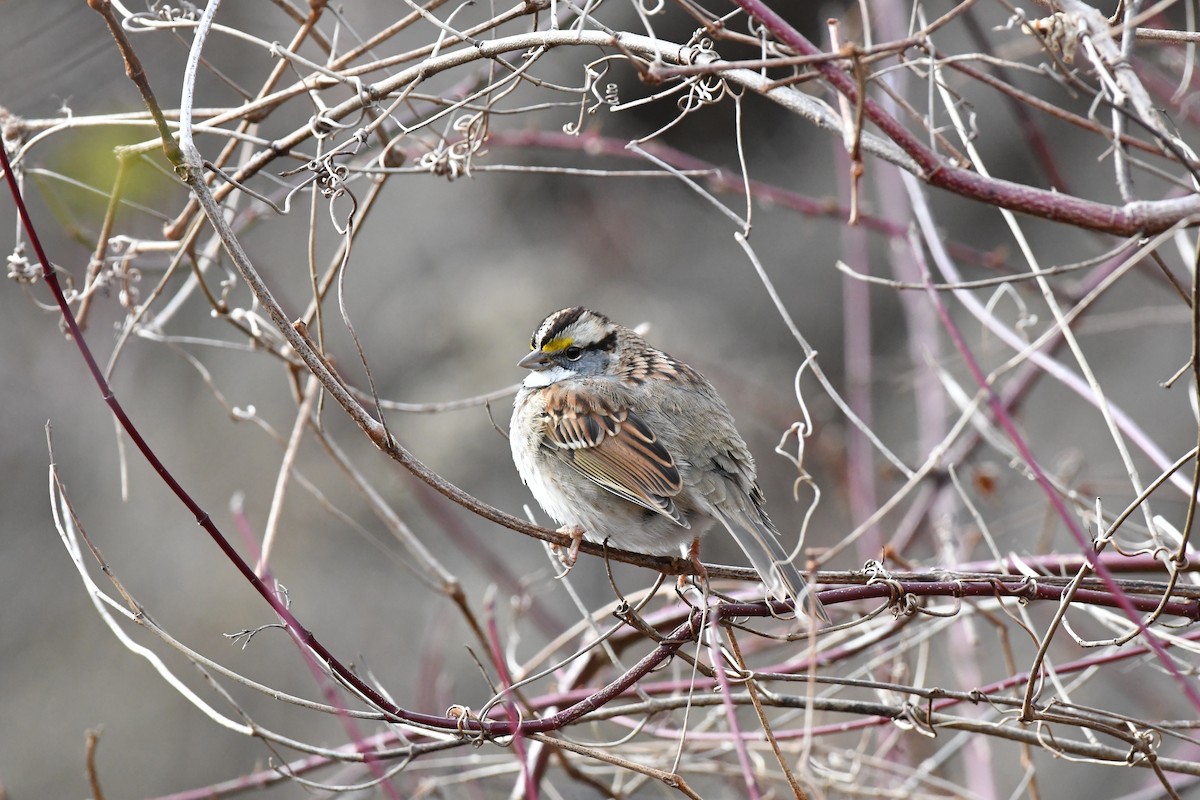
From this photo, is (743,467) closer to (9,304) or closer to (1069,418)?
(1069,418)

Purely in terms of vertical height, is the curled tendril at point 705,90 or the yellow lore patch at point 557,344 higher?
the yellow lore patch at point 557,344

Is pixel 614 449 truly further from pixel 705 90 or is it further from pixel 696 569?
pixel 705 90

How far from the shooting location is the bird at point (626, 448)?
3.15 metres

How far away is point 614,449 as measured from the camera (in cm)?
329

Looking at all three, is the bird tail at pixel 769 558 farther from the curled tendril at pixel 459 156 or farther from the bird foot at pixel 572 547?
the curled tendril at pixel 459 156

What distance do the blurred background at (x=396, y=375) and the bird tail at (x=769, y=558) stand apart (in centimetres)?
269

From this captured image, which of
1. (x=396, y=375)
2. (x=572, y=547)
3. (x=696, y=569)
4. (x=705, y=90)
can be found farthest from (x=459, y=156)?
(x=396, y=375)

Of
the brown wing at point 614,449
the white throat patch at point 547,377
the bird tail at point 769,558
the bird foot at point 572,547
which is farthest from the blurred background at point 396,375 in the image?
the bird tail at point 769,558

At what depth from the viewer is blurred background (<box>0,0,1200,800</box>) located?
19.5 feet

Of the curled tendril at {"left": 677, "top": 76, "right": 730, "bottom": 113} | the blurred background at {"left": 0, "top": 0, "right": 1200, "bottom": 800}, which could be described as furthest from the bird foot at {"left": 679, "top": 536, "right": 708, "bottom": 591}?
the blurred background at {"left": 0, "top": 0, "right": 1200, "bottom": 800}

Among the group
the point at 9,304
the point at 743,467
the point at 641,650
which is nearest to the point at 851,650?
the point at 743,467

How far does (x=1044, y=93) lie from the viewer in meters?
5.67

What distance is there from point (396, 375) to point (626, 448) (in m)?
3.42

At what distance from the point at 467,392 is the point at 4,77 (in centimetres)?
271
